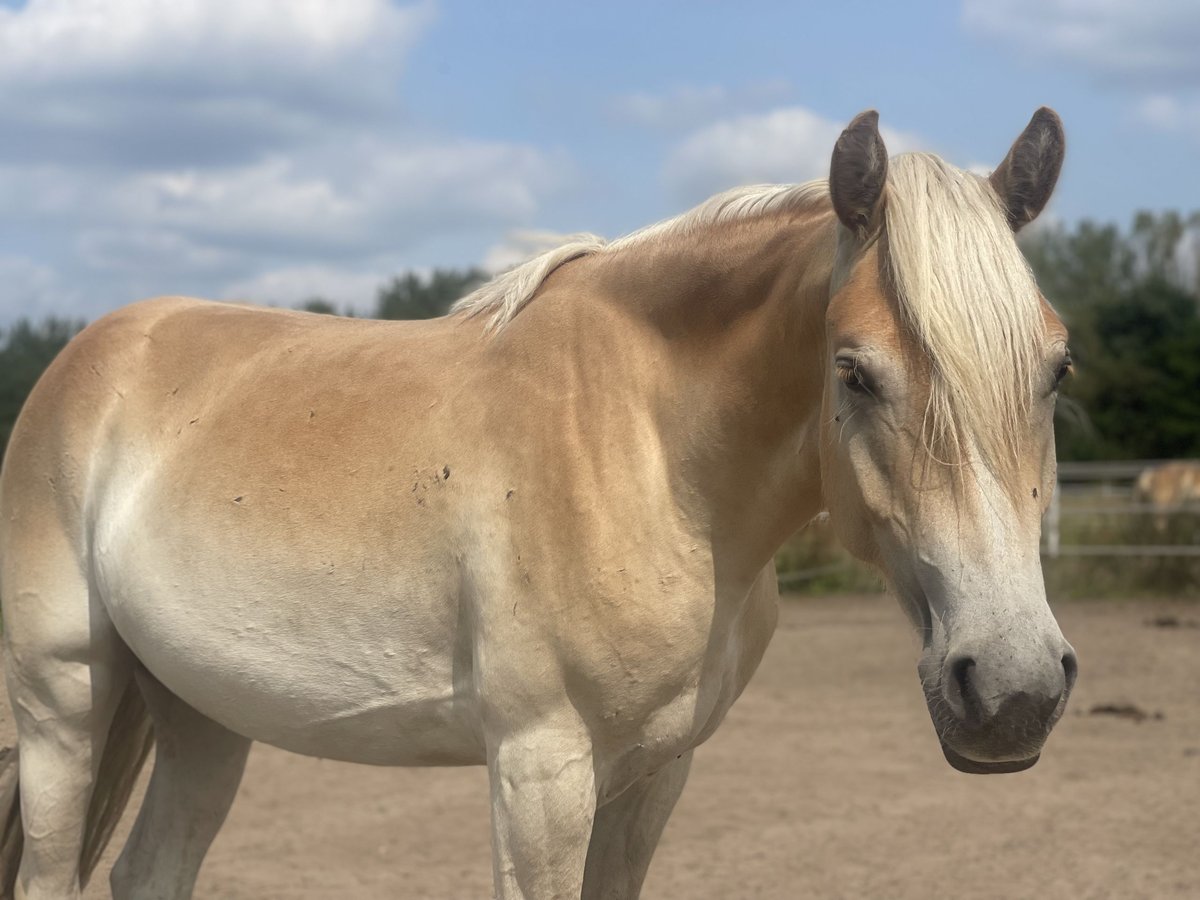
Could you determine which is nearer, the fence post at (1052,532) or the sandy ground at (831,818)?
the sandy ground at (831,818)

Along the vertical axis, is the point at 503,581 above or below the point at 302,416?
below

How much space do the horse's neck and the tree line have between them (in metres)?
21.6

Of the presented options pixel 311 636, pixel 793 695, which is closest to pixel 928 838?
pixel 793 695

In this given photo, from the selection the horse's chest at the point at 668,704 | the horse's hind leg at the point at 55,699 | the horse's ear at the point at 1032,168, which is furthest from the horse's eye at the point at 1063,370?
the horse's hind leg at the point at 55,699

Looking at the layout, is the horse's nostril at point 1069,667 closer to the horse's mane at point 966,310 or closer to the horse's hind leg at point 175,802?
the horse's mane at point 966,310

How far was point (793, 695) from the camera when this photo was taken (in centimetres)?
871

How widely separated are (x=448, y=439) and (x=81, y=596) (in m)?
1.10

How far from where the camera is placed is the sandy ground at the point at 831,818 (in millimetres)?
4754

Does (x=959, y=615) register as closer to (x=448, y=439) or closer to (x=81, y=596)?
(x=448, y=439)

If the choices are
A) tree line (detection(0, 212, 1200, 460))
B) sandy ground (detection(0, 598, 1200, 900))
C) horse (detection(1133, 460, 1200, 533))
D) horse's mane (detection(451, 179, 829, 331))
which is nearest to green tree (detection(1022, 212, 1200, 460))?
tree line (detection(0, 212, 1200, 460))

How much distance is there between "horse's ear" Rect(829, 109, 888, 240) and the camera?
1.94 meters

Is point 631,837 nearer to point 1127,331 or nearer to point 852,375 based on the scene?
point 852,375

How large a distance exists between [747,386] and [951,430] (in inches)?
19.9

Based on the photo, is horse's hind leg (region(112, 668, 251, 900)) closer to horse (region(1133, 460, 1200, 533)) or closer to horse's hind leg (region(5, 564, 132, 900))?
horse's hind leg (region(5, 564, 132, 900))
